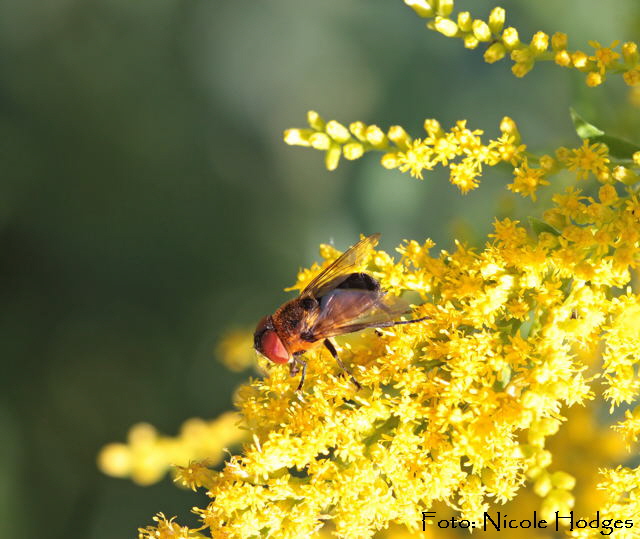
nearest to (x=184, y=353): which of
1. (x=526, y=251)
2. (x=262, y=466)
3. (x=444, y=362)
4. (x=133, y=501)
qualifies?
(x=133, y=501)

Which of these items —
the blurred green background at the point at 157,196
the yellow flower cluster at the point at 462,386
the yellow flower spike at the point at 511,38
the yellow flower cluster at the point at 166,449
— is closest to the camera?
the yellow flower cluster at the point at 462,386

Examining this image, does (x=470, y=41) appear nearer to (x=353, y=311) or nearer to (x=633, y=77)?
(x=633, y=77)

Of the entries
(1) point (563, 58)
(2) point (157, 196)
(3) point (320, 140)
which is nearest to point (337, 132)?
A: (3) point (320, 140)

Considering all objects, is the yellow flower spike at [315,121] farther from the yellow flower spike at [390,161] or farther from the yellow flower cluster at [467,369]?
the yellow flower spike at [390,161]

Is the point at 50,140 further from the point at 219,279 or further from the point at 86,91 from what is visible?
the point at 219,279

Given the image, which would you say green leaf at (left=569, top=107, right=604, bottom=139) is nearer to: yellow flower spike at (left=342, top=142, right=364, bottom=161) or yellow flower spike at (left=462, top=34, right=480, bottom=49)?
yellow flower spike at (left=462, top=34, right=480, bottom=49)

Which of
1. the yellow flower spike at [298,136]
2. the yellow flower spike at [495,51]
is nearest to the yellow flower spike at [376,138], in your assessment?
the yellow flower spike at [298,136]

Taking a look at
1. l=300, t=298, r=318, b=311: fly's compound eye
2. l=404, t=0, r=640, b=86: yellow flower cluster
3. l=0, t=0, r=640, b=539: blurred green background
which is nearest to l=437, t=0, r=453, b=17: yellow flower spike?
l=404, t=0, r=640, b=86: yellow flower cluster
